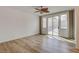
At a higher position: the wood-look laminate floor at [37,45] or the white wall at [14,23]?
the white wall at [14,23]

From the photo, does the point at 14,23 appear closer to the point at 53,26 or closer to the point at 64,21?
the point at 53,26

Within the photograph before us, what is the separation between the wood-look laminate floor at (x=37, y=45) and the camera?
1881 millimetres

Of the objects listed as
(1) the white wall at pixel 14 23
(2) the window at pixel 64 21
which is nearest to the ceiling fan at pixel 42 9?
(1) the white wall at pixel 14 23

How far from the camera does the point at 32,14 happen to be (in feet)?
6.89

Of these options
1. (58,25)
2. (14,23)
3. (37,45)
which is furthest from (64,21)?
(14,23)

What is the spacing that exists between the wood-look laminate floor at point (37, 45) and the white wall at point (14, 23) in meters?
0.12

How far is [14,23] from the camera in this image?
208 centimetres

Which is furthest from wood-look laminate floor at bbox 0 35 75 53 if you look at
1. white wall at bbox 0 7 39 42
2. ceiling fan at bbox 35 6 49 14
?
ceiling fan at bbox 35 6 49 14

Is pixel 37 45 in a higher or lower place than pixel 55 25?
lower

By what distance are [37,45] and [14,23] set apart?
0.67 metres

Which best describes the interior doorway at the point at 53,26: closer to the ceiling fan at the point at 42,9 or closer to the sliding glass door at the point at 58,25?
the sliding glass door at the point at 58,25

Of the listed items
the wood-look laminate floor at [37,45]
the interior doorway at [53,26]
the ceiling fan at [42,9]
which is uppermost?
the ceiling fan at [42,9]

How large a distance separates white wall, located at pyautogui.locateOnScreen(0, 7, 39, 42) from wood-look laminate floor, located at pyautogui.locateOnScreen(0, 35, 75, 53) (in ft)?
0.40
